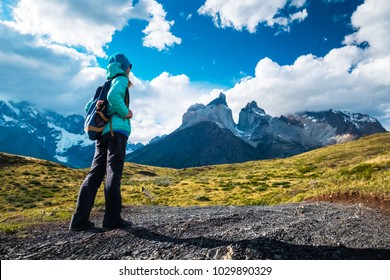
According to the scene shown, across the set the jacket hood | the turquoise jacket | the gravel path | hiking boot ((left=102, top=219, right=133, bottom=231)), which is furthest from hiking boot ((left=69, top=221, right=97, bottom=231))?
the jacket hood

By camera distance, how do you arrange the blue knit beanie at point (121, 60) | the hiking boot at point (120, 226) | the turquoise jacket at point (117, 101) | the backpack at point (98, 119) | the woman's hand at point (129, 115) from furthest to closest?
the blue knit beanie at point (121, 60)
the woman's hand at point (129, 115)
the backpack at point (98, 119)
the turquoise jacket at point (117, 101)
the hiking boot at point (120, 226)

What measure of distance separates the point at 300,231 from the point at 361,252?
1491 millimetres

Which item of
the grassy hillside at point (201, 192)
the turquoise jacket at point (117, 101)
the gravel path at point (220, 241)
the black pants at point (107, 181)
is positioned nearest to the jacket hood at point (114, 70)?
the turquoise jacket at point (117, 101)

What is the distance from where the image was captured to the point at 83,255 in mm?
6000

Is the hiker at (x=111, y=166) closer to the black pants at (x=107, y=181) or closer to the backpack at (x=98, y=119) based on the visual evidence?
the black pants at (x=107, y=181)

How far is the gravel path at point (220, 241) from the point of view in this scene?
5746 millimetres

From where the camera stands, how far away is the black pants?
8102mm

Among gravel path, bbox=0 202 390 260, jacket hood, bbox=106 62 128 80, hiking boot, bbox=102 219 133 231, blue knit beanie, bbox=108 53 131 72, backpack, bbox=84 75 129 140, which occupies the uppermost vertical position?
blue knit beanie, bbox=108 53 131 72

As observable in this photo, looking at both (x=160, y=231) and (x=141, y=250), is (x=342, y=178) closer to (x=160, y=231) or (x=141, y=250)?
(x=160, y=231)

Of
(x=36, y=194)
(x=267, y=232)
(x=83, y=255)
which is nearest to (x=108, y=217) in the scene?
(x=83, y=255)

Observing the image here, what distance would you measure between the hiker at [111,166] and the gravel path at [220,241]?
541 mm

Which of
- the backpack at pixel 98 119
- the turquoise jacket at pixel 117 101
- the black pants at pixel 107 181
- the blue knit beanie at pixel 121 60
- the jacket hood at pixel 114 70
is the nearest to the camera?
the black pants at pixel 107 181

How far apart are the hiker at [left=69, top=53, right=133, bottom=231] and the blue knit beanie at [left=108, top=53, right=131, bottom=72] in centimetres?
40

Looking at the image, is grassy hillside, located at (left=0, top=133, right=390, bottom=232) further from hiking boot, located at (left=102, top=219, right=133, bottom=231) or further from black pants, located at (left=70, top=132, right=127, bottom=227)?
hiking boot, located at (left=102, top=219, right=133, bottom=231)
